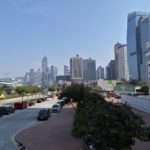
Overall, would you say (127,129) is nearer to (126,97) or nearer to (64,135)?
(64,135)

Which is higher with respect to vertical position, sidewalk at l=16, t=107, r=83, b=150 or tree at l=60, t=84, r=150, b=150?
tree at l=60, t=84, r=150, b=150

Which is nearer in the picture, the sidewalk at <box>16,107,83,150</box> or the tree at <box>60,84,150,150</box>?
the tree at <box>60,84,150,150</box>

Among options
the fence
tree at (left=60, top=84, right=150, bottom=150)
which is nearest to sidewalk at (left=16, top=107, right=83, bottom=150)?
tree at (left=60, top=84, right=150, bottom=150)

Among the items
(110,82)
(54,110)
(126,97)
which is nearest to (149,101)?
(54,110)

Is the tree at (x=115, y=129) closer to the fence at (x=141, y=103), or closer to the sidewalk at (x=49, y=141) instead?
the sidewalk at (x=49, y=141)

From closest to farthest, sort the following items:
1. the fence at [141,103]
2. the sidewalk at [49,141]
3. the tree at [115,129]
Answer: the tree at [115,129]
the sidewalk at [49,141]
the fence at [141,103]

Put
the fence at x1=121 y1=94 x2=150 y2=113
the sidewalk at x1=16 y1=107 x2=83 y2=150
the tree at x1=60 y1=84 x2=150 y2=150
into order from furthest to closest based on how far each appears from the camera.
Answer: the fence at x1=121 y1=94 x2=150 y2=113, the sidewalk at x1=16 y1=107 x2=83 y2=150, the tree at x1=60 y1=84 x2=150 y2=150

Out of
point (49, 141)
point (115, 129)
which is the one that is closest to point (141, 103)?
point (49, 141)

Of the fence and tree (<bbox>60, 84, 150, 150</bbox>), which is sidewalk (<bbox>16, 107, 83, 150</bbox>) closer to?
tree (<bbox>60, 84, 150, 150</bbox>)

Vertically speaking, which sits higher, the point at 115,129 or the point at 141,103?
the point at 115,129

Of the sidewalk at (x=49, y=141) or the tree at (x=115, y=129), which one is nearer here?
the tree at (x=115, y=129)

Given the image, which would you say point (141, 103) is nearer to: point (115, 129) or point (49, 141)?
point (49, 141)

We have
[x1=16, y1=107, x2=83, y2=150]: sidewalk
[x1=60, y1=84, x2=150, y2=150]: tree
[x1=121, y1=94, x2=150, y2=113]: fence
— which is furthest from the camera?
[x1=121, y1=94, x2=150, y2=113]: fence

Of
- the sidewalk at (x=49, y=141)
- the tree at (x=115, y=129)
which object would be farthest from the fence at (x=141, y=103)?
the tree at (x=115, y=129)
